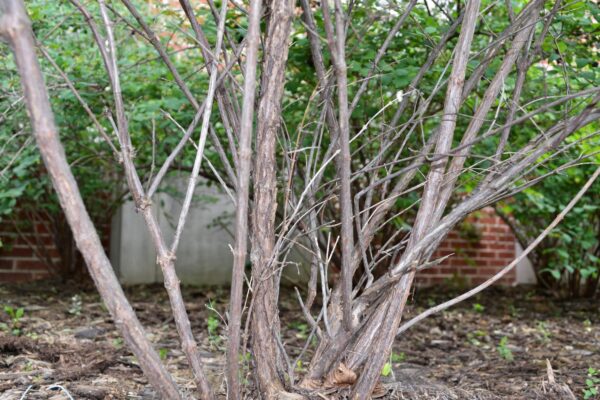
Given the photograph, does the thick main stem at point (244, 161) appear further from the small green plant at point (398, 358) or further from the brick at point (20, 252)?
the brick at point (20, 252)

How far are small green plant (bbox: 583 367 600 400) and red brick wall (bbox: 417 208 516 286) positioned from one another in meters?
4.50

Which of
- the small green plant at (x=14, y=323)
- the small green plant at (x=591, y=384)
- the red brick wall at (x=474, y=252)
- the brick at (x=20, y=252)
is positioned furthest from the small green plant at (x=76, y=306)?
the red brick wall at (x=474, y=252)

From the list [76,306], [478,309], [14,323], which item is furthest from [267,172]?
[478,309]

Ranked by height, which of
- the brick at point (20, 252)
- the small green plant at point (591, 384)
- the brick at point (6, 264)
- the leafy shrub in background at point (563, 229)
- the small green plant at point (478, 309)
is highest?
the leafy shrub in background at point (563, 229)

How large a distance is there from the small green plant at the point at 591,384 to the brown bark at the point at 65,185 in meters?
1.87

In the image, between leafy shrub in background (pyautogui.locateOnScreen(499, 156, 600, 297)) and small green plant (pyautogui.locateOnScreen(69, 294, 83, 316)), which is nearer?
small green plant (pyautogui.locateOnScreen(69, 294, 83, 316))

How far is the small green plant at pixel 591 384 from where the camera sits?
2.80 metres

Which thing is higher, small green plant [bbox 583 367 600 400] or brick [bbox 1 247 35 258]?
brick [bbox 1 247 35 258]

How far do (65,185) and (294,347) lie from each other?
8.48 feet

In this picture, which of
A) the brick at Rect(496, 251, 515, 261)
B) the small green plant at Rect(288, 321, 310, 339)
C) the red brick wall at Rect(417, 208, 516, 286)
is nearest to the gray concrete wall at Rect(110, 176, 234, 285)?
the small green plant at Rect(288, 321, 310, 339)

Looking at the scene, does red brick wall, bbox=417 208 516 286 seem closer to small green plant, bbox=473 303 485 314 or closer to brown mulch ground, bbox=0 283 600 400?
brown mulch ground, bbox=0 283 600 400

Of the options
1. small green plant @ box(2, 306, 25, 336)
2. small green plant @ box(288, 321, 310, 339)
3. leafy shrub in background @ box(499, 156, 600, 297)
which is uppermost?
leafy shrub in background @ box(499, 156, 600, 297)

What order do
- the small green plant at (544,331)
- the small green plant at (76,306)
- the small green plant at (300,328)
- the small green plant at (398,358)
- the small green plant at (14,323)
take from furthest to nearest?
the small green plant at (76,306), the small green plant at (544,331), the small green plant at (300,328), the small green plant at (14,323), the small green plant at (398,358)

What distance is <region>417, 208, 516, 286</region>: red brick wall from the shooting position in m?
7.91
